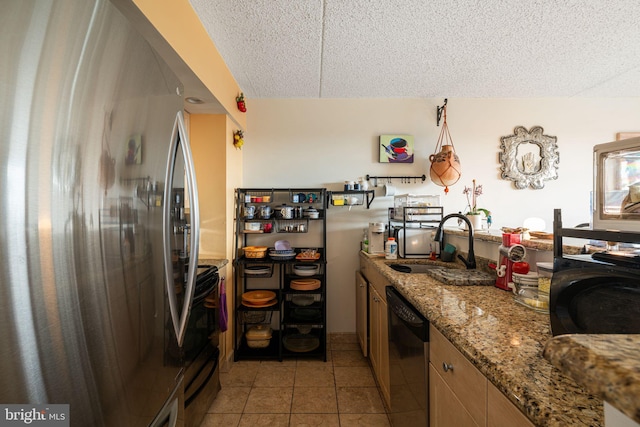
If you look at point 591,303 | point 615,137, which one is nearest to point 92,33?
point 591,303

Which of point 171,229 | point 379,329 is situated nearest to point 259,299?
point 379,329

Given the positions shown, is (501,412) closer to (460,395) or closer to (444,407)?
(460,395)

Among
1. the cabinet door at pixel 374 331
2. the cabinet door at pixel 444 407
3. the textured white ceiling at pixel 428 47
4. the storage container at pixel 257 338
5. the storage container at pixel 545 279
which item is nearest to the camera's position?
the cabinet door at pixel 444 407

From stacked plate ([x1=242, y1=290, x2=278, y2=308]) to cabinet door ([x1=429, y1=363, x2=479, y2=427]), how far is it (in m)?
1.55

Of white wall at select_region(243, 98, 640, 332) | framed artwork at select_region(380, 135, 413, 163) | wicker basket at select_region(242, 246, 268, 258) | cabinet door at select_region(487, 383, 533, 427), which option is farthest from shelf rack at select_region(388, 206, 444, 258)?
cabinet door at select_region(487, 383, 533, 427)

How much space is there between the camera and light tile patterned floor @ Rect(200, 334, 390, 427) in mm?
1617

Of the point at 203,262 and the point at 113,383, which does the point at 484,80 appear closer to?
the point at 203,262

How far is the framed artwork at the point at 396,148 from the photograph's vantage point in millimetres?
2594

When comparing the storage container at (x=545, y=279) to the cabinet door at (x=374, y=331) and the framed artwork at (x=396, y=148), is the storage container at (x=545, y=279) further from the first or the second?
the framed artwork at (x=396, y=148)

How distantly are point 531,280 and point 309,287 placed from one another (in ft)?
5.21

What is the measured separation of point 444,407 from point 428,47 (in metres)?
2.13

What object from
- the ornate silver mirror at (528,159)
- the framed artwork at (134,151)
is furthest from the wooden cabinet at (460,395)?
the ornate silver mirror at (528,159)

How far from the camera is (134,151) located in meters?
0.67

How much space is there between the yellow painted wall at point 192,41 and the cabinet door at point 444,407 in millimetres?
1869
